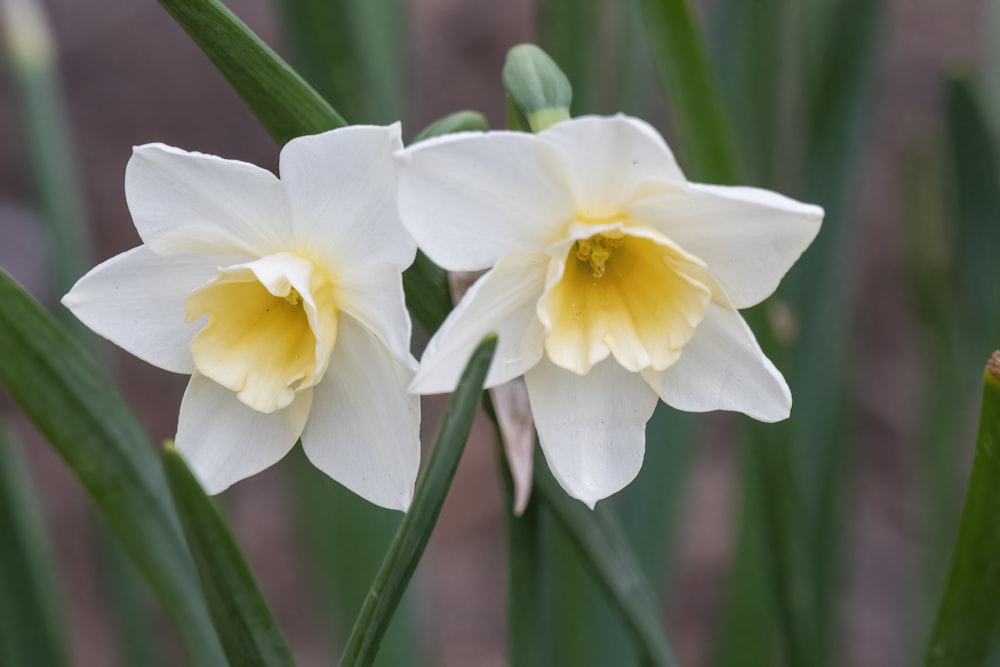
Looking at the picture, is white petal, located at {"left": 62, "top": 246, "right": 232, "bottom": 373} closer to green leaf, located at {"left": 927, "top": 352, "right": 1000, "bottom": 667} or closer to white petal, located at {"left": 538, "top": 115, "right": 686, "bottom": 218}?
white petal, located at {"left": 538, "top": 115, "right": 686, "bottom": 218}

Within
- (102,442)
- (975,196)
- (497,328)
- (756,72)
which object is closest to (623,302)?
(497,328)

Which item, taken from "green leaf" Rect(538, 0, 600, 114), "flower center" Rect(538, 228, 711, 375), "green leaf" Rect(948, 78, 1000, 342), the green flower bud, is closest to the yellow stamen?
"flower center" Rect(538, 228, 711, 375)

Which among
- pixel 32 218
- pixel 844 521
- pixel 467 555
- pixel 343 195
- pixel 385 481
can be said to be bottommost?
pixel 467 555

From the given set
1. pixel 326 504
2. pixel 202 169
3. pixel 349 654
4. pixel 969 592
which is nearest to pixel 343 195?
pixel 202 169

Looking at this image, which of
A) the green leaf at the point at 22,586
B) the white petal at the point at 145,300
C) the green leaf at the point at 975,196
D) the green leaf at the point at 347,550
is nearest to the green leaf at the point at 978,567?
the green leaf at the point at 975,196

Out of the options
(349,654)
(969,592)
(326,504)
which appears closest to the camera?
(349,654)

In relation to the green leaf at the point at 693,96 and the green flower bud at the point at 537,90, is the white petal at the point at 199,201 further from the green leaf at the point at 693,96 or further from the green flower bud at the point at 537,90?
the green leaf at the point at 693,96

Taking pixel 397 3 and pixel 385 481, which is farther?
pixel 397 3

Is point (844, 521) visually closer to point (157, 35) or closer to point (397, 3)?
point (397, 3)
